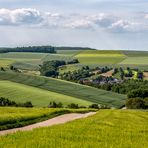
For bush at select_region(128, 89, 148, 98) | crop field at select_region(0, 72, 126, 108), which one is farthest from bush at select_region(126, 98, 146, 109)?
bush at select_region(128, 89, 148, 98)

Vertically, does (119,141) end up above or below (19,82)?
above

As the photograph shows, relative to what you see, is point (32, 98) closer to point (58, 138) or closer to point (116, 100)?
point (116, 100)

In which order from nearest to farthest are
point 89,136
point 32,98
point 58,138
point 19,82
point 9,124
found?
point 58,138 → point 89,136 → point 9,124 → point 32,98 → point 19,82

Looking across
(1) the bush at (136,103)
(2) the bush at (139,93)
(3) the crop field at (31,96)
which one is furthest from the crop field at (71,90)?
(3) the crop field at (31,96)

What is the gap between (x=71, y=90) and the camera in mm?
168250

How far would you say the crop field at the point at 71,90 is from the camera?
15275 centimetres

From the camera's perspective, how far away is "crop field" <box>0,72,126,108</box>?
153m

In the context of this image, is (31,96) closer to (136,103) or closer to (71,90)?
(71,90)

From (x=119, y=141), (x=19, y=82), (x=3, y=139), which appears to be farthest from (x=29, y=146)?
(x=19, y=82)

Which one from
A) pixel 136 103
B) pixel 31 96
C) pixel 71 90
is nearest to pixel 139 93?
pixel 71 90

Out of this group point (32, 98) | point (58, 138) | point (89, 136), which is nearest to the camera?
point (58, 138)

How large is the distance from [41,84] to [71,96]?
22856 mm

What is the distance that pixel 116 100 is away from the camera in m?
155

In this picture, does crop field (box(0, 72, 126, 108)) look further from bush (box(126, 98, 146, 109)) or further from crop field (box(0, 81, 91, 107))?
crop field (box(0, 81, 91, 107))
